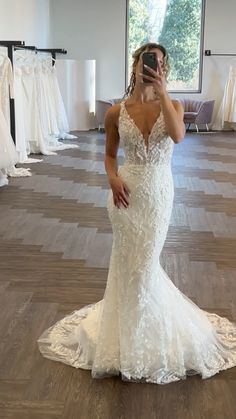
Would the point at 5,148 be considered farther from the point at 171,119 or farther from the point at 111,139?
the point at 171,119

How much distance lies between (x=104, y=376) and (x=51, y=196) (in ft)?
12.3

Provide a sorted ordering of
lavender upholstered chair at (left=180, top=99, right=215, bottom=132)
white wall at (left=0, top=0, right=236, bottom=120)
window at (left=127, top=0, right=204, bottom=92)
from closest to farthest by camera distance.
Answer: lavender upholstered chair at (left=180, top=99, right=215, bottom=132), white wall at (left=0, top=0, right=236, bottom=120), window at (left=127, top=0, right=204, bottom=92)

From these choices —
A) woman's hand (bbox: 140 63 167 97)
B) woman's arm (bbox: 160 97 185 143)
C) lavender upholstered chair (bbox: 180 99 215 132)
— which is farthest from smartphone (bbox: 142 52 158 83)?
lavender upholstered chair (bbox: 180 99 215 132)

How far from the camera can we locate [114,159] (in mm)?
2600

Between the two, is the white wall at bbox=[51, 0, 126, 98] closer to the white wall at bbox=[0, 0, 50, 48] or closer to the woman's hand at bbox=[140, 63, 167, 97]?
the white wall at bbox=[0, 0, 50, 48]

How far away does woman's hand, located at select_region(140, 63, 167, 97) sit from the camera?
2.22 metres

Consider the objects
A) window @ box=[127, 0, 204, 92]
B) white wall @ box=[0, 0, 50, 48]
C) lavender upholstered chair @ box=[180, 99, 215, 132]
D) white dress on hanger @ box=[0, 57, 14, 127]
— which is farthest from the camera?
window @ box=[127, 0, 204, 92]

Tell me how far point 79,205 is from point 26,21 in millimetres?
5501

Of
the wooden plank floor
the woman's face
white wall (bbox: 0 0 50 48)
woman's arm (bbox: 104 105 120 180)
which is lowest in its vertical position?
the wooden plank floor

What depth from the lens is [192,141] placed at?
430 inches

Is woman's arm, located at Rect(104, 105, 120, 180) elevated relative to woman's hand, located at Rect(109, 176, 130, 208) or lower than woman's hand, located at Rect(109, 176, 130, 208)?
elevated

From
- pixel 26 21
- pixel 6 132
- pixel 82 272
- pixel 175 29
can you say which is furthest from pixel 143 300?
pixel 175 29

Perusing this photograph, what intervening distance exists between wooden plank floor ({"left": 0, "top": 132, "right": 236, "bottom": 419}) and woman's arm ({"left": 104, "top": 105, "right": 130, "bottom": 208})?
2.70 ft

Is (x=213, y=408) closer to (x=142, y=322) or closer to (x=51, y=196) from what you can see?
(x=142, y=322)
